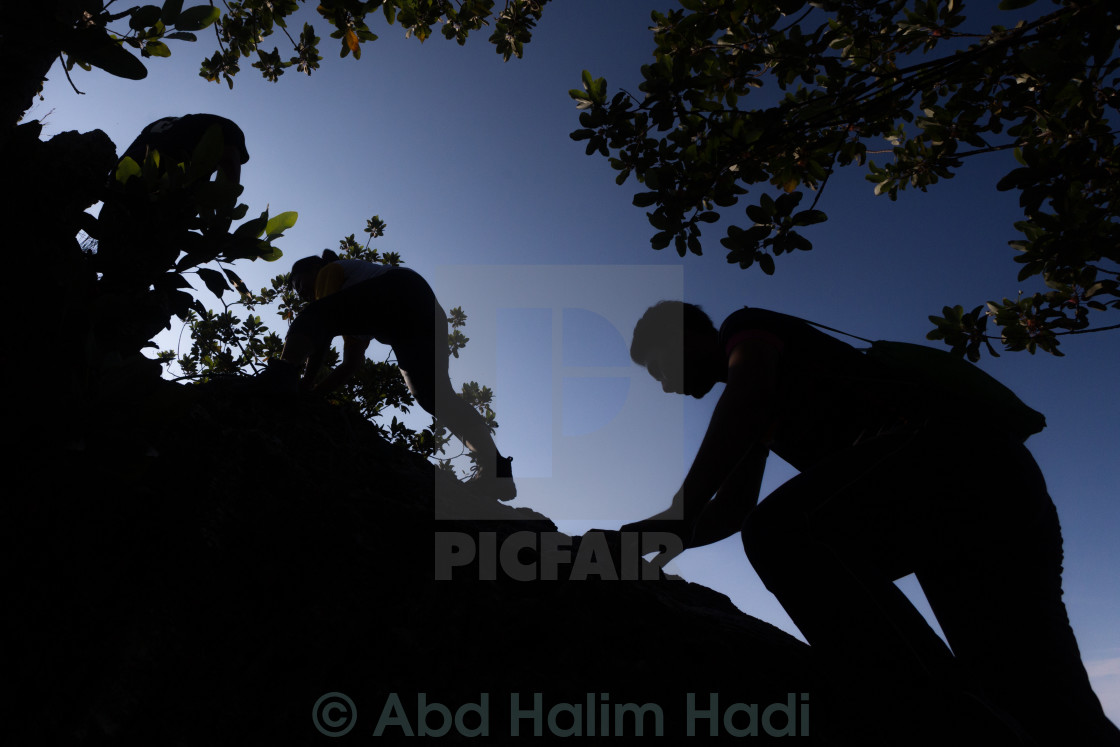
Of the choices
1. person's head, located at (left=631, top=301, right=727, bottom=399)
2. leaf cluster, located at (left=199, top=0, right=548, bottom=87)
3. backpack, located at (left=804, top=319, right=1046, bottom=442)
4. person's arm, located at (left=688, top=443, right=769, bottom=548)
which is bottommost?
person's arm, located at (left=688, top=443, right=769, bottom=548)

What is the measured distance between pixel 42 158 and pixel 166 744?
5.35ft

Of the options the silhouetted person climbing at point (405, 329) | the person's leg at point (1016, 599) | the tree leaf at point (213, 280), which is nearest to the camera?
the person's leg at point (1016, 599)

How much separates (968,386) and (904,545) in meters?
0.47

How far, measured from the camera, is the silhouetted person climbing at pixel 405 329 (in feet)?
10.9

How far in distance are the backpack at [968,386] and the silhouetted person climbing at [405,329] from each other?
2.37 m

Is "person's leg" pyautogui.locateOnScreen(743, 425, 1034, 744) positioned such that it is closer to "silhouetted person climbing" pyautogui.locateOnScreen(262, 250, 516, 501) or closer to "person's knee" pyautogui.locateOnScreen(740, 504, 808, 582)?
"person's knee" pyautogui.locateOnScreen(740, 504, 808, 582)

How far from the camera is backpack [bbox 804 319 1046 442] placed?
1484 millimetres

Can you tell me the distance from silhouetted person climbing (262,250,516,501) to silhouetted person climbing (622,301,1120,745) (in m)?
1.95

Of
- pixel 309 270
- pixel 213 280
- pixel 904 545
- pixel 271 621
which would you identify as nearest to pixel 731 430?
pixel 904 545

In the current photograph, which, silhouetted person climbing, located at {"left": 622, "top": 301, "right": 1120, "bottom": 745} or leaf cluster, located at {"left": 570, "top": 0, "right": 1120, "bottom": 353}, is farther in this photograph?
leaf cluster, located at {"left": 570, "top": 0, "right": 1120, "bottom": 353}

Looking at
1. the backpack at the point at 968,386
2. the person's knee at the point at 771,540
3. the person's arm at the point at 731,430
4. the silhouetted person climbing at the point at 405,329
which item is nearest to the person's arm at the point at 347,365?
the silhouetted person climbing at the point at 405,329

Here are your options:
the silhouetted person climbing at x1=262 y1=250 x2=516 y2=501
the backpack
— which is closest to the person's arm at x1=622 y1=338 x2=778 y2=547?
the backpack

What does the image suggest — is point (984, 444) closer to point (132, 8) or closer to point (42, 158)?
point (42, 158)

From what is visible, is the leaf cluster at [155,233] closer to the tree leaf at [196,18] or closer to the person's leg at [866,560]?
the tree leaf at [196,18]
